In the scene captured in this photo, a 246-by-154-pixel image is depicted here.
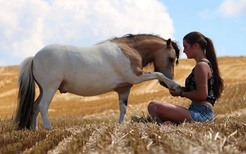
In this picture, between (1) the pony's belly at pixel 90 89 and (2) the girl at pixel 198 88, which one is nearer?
(2) the girl at pixel 198 88

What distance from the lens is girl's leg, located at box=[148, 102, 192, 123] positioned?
5.37m

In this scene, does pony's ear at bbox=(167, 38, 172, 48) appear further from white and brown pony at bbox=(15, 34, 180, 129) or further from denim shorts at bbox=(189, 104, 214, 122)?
denim shorts at bbox=(189, 104, 214, 122)

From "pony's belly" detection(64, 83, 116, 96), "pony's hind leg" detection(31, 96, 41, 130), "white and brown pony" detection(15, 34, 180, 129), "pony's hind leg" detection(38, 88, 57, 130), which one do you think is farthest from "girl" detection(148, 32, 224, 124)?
"pony's hind leg" detection(31, 96, 41, 130)

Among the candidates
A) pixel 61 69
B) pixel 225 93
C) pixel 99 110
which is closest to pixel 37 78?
pixel 61 69

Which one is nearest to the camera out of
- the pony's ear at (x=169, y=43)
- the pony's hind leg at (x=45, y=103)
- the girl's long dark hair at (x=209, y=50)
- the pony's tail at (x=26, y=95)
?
the girl's long dark hair at (x=209, y=50)

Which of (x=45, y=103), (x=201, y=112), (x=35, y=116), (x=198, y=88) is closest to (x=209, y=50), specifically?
(x=198, y=88)

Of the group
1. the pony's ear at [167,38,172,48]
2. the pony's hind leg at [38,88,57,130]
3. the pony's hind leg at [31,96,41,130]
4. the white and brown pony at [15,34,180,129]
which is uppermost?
the pony's ear at [167,38,172,48]

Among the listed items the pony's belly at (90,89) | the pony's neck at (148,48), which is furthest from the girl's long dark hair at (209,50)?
the pony's belly at (90,89)

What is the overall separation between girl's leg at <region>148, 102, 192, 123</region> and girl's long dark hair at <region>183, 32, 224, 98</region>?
2.14ft

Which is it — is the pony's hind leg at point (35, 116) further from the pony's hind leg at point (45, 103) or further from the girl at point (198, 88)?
the girl at point (198, 88)

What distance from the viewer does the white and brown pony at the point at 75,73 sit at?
6.14m

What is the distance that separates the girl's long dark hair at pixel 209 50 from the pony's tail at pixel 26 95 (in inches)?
104

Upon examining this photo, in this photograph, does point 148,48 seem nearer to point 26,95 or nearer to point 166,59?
point 166,59

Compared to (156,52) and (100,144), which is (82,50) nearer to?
(156,52)
